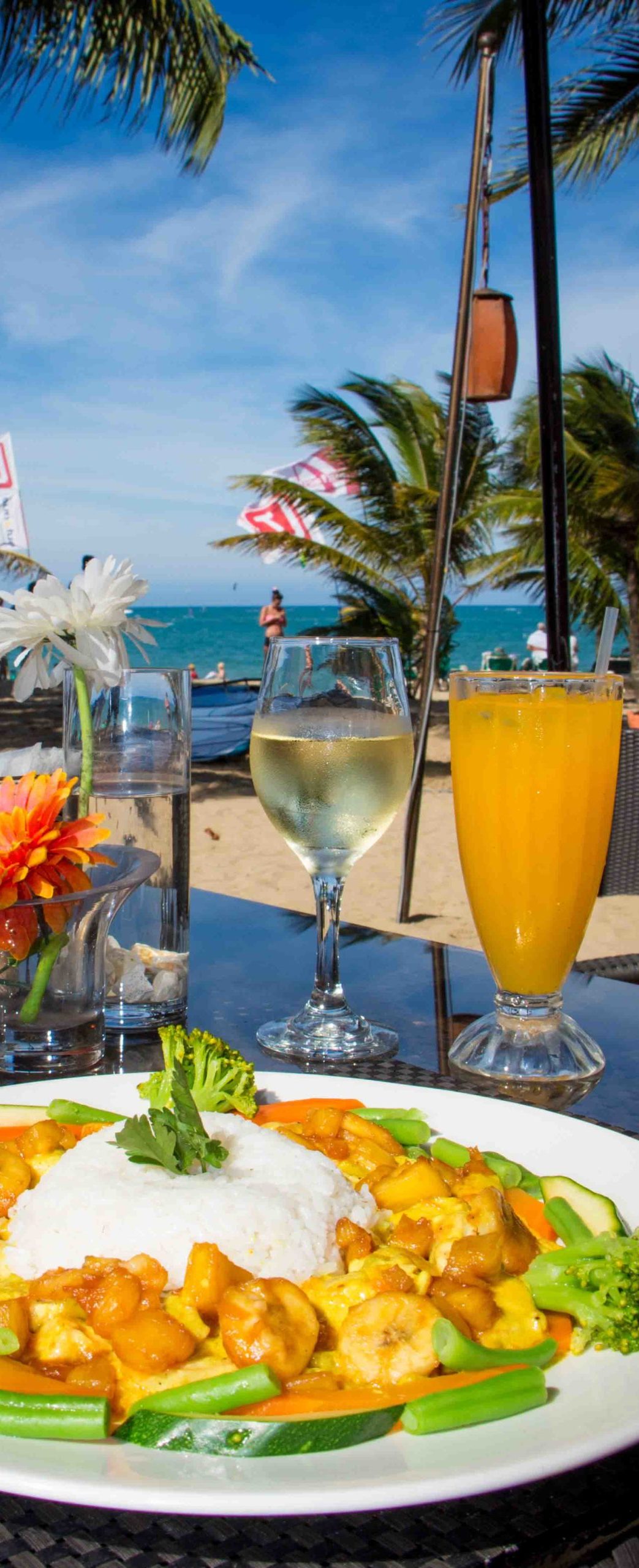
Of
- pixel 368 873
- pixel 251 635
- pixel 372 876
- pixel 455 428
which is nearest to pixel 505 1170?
pixel 455 428

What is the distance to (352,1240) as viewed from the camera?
0.75 metres

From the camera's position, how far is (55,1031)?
1.13 meters

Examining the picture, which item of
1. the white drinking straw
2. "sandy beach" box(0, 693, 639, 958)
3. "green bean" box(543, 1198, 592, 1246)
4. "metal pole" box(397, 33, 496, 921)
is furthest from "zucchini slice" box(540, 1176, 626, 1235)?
"sandy beach" box(0, 693, 639, 958)

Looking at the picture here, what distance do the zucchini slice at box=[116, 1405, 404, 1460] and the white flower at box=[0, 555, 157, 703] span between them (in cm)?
71

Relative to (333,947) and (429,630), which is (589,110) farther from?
(333,947)

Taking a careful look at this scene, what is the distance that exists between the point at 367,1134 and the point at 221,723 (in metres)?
14.0

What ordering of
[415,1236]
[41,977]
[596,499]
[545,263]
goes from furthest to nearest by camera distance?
[596,499], [545,263], [41,977], [415,1236]

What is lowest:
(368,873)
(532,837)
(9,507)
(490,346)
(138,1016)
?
(368,873)

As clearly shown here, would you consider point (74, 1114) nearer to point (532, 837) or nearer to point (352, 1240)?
point (352, 1240)

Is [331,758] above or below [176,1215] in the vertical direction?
above

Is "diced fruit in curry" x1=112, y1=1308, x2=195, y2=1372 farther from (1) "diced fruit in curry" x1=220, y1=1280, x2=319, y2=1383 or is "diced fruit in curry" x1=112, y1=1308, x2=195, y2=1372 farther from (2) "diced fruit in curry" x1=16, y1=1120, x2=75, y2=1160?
(2) "diced fruit in curry" x1=16, y1=1120, x2=75, y2=1160

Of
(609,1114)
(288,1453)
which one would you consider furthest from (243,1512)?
(609,1114)

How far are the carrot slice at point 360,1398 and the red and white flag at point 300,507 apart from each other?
52.8ft

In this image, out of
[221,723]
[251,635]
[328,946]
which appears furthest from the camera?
[251,635]
